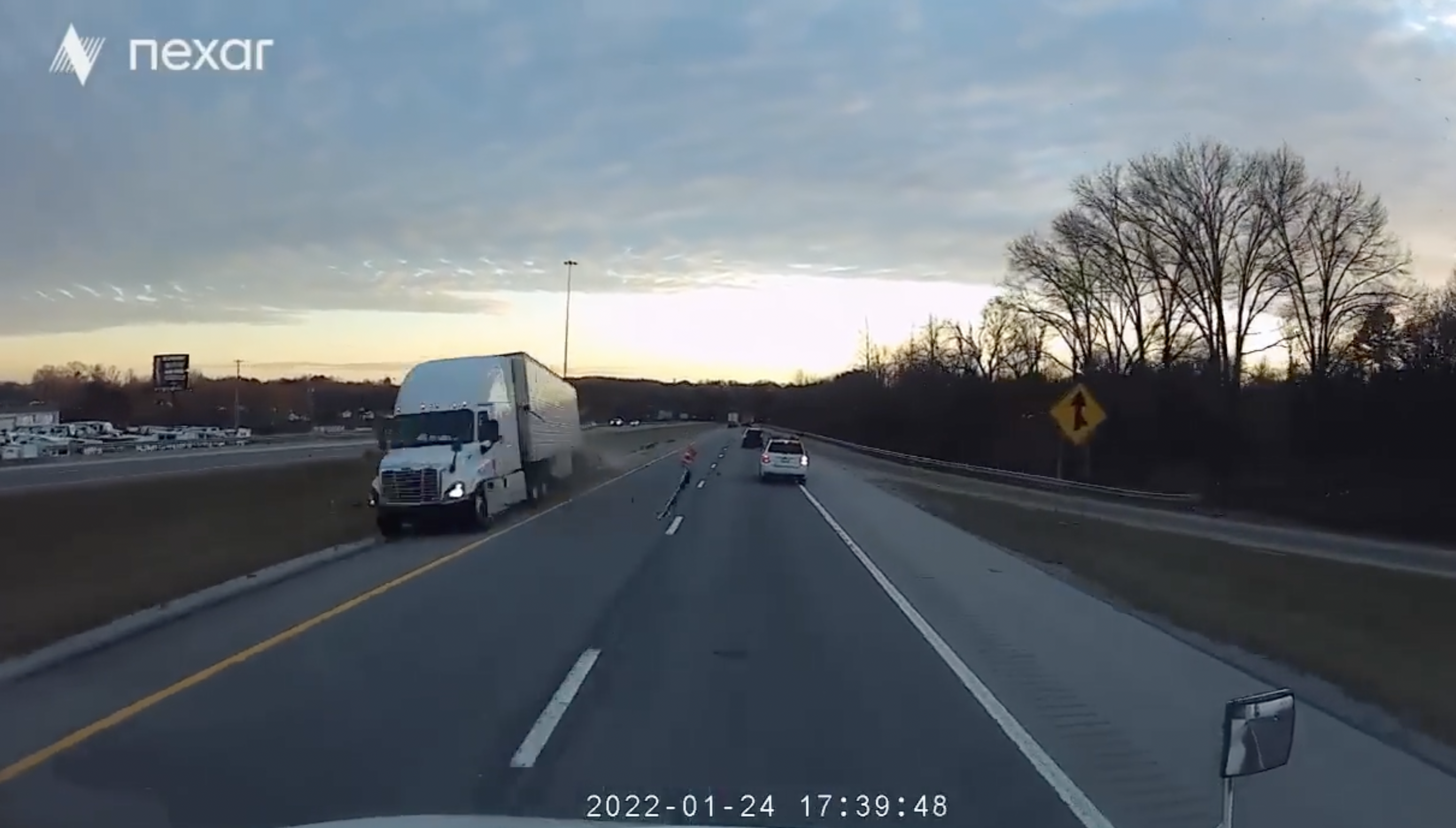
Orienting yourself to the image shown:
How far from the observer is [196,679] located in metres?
10.7

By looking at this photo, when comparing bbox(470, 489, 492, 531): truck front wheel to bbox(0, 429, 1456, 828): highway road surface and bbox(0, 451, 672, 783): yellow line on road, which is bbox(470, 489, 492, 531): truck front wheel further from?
bbox(0, 429, 1456, 828): highway road surface

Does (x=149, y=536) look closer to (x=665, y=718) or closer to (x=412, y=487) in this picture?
(x=412, y=487)

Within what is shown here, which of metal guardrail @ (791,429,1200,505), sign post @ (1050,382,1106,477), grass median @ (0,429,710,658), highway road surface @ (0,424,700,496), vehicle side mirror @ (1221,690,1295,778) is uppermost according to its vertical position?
sign post @ (1050,382,1106,477)

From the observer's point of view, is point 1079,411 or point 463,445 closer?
point 1079,411

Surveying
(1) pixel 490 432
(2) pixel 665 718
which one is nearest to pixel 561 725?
(2) pixel 665 718

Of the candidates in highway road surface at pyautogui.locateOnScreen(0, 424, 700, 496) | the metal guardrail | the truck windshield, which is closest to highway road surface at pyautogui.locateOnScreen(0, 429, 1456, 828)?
the truck windshield

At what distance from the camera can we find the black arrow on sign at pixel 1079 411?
2573cm

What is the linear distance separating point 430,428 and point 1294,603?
19017mm

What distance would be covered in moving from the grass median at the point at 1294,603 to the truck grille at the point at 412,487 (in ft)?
37.8

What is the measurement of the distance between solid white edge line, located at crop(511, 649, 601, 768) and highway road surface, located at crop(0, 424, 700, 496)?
1853 cm

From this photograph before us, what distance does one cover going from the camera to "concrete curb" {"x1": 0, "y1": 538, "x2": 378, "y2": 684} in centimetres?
1149

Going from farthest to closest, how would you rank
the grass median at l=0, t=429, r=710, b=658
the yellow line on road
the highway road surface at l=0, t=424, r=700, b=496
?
the highway road surface at l=0, t=424, r=700, b=496 < the grass median at l=0, t=429, r=710, b=658 < the yellow line on road

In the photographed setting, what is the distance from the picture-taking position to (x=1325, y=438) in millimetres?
51531

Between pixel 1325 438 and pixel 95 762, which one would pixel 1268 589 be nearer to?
pixel 95 762
